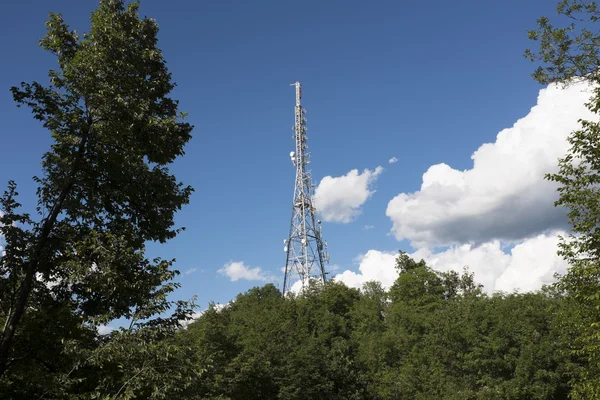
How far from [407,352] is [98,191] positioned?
37175 mm

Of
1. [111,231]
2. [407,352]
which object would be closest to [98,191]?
[111,231]

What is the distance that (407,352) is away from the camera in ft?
139

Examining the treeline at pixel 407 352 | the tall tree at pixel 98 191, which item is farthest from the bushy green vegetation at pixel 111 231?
the treeline at pixel 407 352

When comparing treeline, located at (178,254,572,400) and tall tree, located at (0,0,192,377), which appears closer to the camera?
tall tree, located at (0,0,192,377)

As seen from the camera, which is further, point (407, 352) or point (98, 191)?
point (407, 352)

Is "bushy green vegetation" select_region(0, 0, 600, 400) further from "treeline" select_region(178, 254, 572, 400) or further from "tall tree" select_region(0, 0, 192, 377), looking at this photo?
"treeline" select_region(178, 254, 572, 400)

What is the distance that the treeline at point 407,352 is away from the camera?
28078 millimetres

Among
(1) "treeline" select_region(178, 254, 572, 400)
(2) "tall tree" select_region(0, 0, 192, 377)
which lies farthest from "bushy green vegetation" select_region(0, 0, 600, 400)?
(1) "treeline" select_region(178, 254, 572, 400)

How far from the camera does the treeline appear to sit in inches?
1105

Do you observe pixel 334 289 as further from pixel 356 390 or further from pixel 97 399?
pixel 97 399

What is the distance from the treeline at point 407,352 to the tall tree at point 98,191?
38.4 feet

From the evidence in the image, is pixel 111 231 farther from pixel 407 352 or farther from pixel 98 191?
pixel 407 352

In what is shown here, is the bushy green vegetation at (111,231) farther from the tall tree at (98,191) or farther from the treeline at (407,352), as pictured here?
the treeline at (407,352)

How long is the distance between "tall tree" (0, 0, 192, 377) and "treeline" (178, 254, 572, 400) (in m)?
11.7
